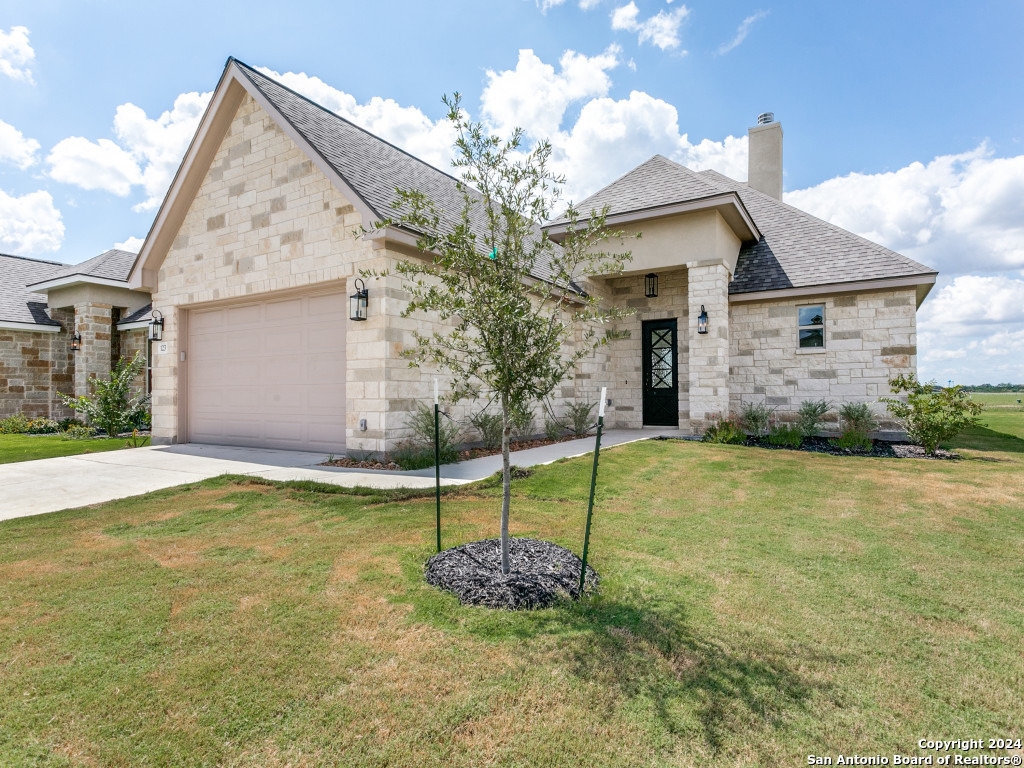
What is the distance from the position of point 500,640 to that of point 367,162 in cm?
946

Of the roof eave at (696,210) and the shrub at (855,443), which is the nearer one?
the shrub at (855,443)

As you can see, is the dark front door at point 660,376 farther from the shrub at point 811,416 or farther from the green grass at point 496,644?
the green grass at point 496,644

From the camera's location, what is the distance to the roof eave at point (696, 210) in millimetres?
10375

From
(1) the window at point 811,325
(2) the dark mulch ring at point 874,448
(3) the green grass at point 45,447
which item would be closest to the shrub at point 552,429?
(2) the dark mulch ring at point 874,448

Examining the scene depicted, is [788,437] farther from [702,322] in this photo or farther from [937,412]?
[702,322]

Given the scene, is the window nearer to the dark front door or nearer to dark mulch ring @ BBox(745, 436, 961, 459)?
dark mulch ring @ BBox(745, 436, 961, 459)

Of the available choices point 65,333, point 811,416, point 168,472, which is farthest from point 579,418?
point 65,333

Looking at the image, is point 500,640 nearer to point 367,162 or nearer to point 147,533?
point 147,533

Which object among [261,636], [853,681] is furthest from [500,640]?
[853,681]

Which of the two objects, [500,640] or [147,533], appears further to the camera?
[147,533]

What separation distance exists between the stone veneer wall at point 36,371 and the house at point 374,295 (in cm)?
824

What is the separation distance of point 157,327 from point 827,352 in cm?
1476

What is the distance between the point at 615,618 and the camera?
2.91 m

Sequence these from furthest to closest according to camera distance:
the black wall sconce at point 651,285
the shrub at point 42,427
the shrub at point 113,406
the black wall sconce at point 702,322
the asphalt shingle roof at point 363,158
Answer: the shrub at point 42,427 → the black wall sconce at point 651,285 → the shrub at point 113,406 → the black wall sconce at point 702,322 → the asphalt shingle roof at point 363,158
